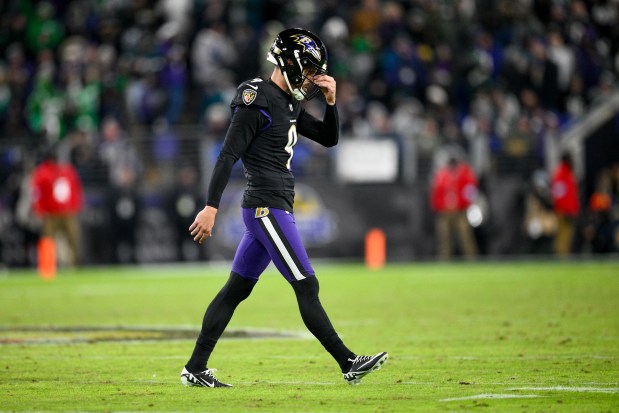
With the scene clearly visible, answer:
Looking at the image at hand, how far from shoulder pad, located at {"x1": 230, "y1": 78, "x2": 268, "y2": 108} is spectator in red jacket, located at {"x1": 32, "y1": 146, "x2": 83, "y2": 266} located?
16239mm

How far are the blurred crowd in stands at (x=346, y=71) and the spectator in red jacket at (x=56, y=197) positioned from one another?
123 cm

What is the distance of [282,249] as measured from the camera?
855 cm

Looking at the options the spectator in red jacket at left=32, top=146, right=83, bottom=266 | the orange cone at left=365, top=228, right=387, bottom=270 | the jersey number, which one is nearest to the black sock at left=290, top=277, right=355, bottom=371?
the jersey number

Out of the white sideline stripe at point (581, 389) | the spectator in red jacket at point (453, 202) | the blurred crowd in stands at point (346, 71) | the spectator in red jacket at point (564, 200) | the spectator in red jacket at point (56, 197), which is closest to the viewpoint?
the white sideline stripe at point (581, 389)

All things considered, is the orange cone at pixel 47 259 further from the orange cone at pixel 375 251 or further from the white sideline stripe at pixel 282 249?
the white sideline stripe at pixel 282 249

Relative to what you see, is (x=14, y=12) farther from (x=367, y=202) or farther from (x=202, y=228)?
(x=202, y=228)

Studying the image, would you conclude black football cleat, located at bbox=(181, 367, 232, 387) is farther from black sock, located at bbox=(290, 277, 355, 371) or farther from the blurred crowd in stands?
the blurred crowd in stands

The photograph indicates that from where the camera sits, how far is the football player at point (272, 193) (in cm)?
852

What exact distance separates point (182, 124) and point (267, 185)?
1847 centimetres

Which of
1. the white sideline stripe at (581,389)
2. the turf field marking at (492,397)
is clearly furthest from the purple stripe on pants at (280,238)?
the white sideline stripe at (581,389)

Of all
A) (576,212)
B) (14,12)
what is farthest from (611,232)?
(14,12)

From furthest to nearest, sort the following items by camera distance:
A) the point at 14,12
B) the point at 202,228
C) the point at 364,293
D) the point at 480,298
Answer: the point at 14,12 < the point at 364,293 < the point at 480,298 < the point at 202,228

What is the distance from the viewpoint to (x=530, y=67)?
27094 millimetres

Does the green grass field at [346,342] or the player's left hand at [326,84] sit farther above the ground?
the player's left hand at [326,84]
